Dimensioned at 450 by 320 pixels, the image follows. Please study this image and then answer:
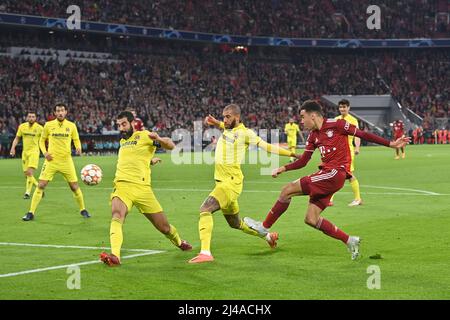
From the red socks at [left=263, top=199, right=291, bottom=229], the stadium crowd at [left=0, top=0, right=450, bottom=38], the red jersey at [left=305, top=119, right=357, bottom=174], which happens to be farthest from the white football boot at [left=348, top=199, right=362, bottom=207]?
the stadium crowd at [left=0, top=0, right=450, bottom=38]

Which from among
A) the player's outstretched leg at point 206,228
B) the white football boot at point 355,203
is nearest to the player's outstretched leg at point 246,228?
the player's outstretched leg at point 206,228

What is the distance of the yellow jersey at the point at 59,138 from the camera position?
17.6 metres

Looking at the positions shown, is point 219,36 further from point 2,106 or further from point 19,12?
point 2,106

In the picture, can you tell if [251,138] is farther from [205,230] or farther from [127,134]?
[127,134]

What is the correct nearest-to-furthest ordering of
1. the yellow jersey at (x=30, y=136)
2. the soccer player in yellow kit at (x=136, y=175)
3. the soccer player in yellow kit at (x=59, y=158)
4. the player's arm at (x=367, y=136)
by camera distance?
the player's arm at (x=367, y=136) → the soccer player in yellow kit at (x=136, y=175) → the soccer player in yellow kit at (x=59, y=158) → the yellow jersey at (x=30, y=136)

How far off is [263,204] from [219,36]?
171 feet

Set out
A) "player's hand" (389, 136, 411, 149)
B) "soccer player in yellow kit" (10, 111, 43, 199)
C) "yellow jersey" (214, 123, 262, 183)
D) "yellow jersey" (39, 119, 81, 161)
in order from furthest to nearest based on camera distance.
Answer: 1. "soccer player in yellow kit" (10, 111, 43, 199)
2. "yellow jersey" (39, 119, 81, 161)
3. "yellow jersey" (214, 123, 262, 183)
4. "player's hand" (389, 136, 411, 149)

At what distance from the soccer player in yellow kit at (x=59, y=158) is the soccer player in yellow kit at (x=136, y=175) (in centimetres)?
599

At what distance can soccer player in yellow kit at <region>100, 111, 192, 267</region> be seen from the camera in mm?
11219

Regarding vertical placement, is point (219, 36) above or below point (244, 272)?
above

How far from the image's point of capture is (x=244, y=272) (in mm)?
10289

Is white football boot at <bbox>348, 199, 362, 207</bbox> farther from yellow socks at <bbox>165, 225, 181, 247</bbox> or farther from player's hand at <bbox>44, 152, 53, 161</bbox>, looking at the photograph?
yellow socks at <bbox>165, 225, 181, 247</bbox>

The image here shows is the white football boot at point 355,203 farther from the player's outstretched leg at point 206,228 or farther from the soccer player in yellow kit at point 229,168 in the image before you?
the player's outstretched leg at point 206,228

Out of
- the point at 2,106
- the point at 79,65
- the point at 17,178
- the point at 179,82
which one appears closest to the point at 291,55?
the point at 179,82
